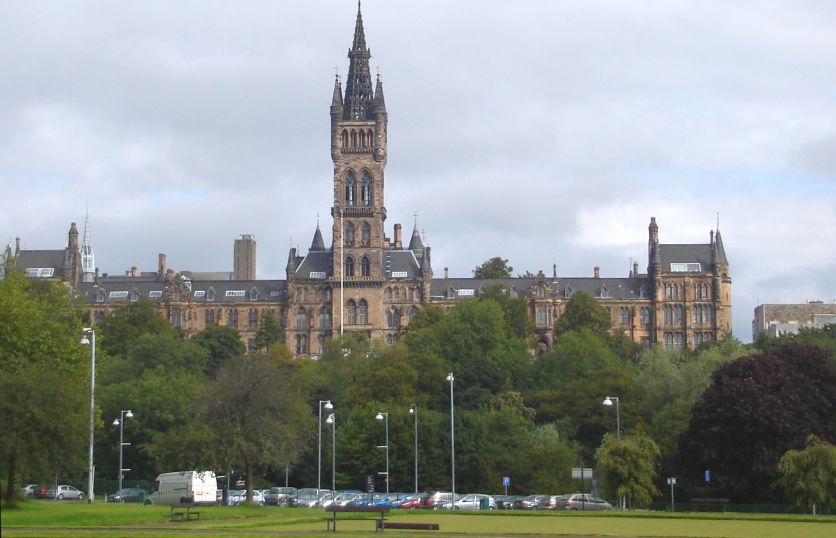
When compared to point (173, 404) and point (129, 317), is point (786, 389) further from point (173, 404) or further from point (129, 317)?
point (129, 317)

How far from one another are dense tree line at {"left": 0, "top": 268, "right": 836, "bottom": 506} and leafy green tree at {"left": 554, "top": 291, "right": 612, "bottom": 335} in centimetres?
1393

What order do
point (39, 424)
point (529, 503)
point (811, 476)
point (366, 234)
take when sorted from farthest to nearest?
point (366, 234) → point (529, 503) → point (811, 476) → point (39, 424)

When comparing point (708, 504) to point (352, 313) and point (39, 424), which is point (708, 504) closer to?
point (39, 424)

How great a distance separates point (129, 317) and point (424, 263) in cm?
4283

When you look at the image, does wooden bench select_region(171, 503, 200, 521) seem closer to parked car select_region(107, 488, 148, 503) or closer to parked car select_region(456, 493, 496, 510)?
parked car select_region(456, 493, 496, 510)

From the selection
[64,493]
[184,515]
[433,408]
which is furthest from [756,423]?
[433,408]

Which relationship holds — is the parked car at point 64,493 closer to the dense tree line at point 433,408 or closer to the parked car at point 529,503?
the dense tree line at point 433,408

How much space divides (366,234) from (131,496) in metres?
104

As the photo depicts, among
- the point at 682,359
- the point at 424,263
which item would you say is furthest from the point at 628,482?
the point at 424,263

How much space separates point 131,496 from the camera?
8862cm

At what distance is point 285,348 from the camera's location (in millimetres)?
179500

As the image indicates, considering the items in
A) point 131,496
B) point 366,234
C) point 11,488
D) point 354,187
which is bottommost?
point 131,496

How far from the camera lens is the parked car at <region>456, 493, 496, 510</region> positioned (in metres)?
79.7

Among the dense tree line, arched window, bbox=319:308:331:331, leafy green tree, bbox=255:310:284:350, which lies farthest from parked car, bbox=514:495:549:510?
arched window, bbox=319:308:331:331
